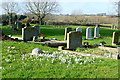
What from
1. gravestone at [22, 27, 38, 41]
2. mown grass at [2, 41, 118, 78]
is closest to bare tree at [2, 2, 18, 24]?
gravestone at [22, 27, 38, 41]

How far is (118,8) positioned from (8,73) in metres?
36.1

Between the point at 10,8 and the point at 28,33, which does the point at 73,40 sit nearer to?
the point at 28,33

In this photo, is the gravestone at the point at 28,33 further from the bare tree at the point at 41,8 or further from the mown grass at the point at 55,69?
the bare tree at the point at 41,8

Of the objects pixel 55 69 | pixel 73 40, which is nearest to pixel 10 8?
pixel 73 40

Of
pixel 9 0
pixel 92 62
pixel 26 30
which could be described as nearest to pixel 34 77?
pixel 92 62

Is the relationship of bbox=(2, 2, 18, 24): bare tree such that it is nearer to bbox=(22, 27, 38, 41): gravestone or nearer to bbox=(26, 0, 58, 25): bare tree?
bbox=(26, 0, 58, 25): bare tree

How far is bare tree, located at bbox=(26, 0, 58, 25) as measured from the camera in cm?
4588

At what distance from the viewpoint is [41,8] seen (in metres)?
46.1

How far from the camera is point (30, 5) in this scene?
46.7 m

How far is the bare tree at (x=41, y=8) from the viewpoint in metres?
45.9

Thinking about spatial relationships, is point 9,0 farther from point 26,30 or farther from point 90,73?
point 90,73

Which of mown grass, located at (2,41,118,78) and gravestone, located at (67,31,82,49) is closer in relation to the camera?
mown grass, located at (2,41,118,78)

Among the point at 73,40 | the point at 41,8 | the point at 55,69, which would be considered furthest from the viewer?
the point at 41,8

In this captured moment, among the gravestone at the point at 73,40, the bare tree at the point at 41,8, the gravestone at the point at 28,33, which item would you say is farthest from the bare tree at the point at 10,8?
the gravestone at the point at 73,40
